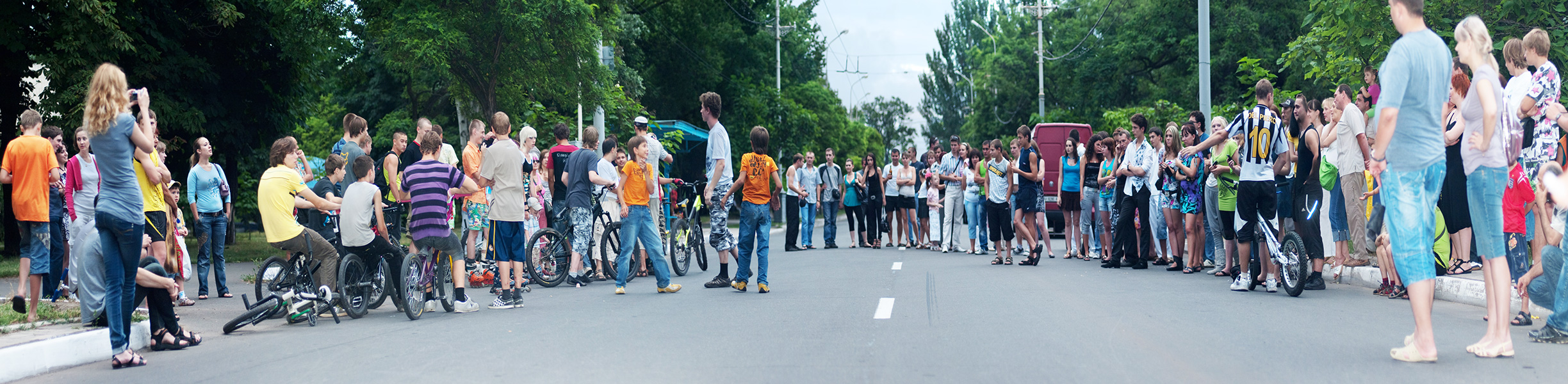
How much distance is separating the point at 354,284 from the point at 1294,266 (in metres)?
7.02

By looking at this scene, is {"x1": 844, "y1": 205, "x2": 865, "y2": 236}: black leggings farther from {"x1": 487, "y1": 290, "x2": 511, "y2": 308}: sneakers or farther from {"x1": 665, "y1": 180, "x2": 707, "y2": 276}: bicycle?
{"x1": 487, "y1": 290, "x2": 511, "y2": 308}: sneakers

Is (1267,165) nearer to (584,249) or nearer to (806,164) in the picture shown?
(584,249)

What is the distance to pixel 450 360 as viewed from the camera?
609 centimetres

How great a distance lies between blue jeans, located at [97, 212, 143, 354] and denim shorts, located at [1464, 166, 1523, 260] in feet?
22.6

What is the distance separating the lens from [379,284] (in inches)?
351

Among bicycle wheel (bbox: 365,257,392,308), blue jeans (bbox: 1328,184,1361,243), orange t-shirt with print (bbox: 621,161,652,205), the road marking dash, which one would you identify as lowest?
the road marking dash

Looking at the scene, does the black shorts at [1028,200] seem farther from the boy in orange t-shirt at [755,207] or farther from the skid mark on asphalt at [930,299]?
the boy in orange t-shirt at [755,207]

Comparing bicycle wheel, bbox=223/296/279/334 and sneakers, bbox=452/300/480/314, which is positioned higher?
bicycle wheel, bbox=223/296/279/334

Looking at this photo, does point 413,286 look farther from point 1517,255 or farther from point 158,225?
point 1517,255

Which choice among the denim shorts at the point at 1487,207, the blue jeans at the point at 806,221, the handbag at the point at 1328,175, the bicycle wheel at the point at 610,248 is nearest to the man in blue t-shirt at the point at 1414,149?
the denim shorts at the point at 1487,207

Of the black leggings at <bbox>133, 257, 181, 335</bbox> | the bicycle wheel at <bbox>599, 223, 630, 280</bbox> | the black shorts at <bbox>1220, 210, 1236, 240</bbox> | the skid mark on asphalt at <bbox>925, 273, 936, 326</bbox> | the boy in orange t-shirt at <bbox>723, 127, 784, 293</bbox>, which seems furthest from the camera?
the bicycle wheel at <bbox>599, 223, 630, 280</bbox>

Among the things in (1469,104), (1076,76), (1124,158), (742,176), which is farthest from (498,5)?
(1076,76)

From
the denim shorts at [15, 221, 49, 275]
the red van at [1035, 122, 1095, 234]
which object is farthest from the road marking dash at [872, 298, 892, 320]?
the red van at [1035, 122, 1095, 234]

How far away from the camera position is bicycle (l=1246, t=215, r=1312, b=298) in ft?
28.8
